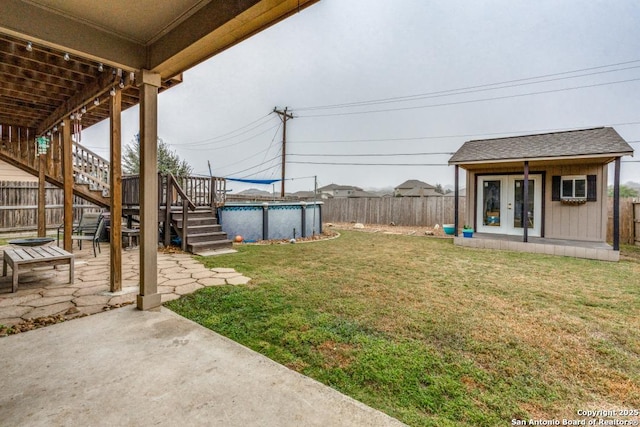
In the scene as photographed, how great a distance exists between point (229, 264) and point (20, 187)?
870cm

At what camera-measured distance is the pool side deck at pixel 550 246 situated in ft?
19.9

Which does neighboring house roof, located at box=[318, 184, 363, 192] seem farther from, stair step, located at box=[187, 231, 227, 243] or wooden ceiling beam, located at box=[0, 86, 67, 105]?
wooden ceiling beam, located at box=[0, 86, 67, 105]

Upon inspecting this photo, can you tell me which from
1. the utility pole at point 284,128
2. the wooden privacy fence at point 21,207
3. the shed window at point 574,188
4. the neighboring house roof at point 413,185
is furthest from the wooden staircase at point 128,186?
the neighboring house roof at point 413,185

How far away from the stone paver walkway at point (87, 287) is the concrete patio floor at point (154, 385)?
643 mm

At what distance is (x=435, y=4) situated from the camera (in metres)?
13.8

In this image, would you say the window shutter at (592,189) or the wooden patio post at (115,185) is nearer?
the wooden patio post at (115,185)

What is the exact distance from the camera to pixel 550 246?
21.9 feet

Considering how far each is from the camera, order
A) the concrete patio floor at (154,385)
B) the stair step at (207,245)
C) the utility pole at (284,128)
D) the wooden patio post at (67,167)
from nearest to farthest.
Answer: the concrete patio floor at (154,385), the wooden patio post at (67,167), the stair step at (207,245), the utility pole at (284,128)

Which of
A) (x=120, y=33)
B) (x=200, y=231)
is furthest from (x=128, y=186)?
(x=120, y=33)

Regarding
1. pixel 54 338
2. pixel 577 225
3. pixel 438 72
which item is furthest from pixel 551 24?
pixel 54 338

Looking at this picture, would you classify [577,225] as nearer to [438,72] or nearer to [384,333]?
[384,333]

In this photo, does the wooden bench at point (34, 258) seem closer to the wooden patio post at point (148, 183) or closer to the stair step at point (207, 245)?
the wooden patio post at point (148, 183)

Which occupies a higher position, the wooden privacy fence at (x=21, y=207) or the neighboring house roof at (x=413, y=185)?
the neighboring house roof at (x=413, y=185)

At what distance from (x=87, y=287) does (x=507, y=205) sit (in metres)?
10.1
